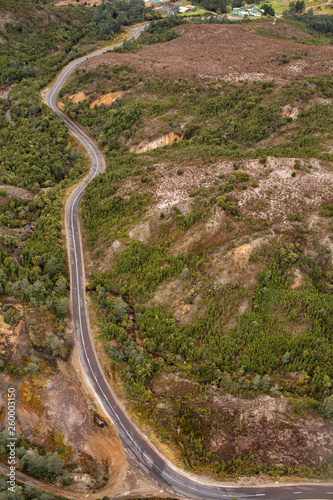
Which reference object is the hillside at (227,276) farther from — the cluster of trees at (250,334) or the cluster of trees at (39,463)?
the cluster of trees at (39,463)

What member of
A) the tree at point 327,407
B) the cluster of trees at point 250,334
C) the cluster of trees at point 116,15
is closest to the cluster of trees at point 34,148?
the cluster of trees at point 250,334

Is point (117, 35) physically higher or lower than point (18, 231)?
higher

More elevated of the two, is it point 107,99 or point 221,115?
point 107,99

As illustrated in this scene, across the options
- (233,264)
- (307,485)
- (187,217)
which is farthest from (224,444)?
(187,217)

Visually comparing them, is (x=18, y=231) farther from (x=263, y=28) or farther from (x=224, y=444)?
(x=263, y=28)

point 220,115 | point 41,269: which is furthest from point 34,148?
point 220,115

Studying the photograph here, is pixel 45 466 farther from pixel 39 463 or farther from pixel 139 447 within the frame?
pixel 139 447
